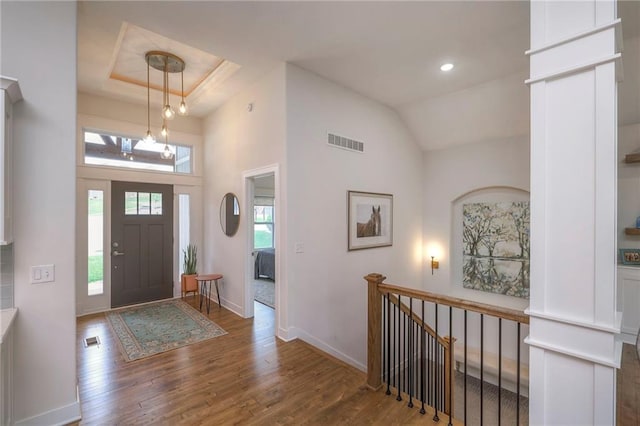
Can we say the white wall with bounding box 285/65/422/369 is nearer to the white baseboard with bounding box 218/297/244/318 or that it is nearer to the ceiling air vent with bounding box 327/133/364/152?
the ceiling air vent with bounding box 327/133/364/152

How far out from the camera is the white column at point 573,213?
1.37 meters

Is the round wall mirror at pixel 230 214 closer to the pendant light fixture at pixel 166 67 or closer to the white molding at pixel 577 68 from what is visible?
the pendant light fixture at pixel 166 67

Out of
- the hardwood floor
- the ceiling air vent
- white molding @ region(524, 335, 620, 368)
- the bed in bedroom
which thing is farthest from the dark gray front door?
white molding @ region(524, 335, 620, 368)

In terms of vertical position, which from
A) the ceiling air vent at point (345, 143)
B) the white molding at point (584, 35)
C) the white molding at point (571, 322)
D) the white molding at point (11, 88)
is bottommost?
the white molding at point (571, 322)

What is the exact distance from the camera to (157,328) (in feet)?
12.3

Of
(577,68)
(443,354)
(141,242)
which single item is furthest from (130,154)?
(443,354)

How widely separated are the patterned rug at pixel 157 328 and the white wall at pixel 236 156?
0.61 metres

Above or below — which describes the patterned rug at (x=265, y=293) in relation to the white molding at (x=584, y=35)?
below

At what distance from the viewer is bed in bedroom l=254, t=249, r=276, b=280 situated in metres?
7.01

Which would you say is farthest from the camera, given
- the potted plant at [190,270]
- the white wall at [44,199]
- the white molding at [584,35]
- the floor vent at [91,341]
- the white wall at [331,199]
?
the potted plant at [190,270]

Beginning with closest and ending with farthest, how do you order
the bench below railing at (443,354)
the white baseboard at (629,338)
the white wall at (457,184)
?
the bench below railing at (443,354) < the white baseboard at (629,338) < the white wall at (457,184)

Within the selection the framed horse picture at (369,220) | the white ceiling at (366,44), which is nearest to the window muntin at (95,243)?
the white ceiling at (366,44)

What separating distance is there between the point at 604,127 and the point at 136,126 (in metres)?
5.66

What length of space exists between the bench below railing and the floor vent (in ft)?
10.2
